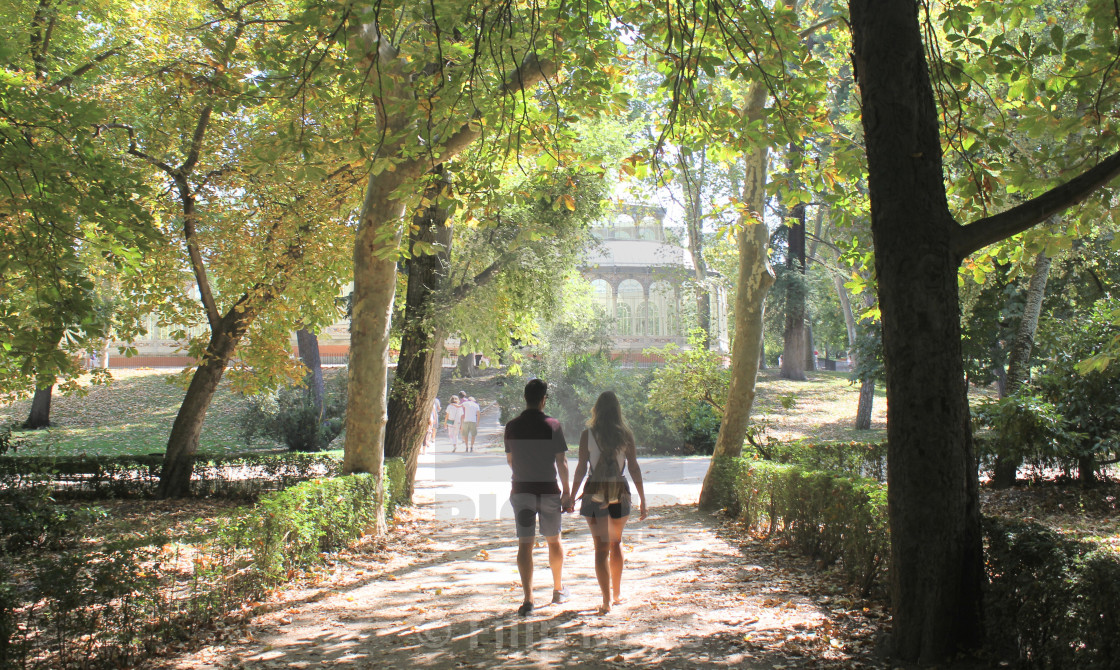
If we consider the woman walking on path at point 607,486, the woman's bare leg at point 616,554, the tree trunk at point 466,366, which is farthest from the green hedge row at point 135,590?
the tree trunk at point 466,366

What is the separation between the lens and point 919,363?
4.48m

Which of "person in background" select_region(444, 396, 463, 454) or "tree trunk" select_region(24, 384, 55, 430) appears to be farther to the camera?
"tree trunk" select_region(24, 384, 55, 430)

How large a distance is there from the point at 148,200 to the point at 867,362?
66.6 ft

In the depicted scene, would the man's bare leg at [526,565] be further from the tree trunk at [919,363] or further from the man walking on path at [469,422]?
the man walking on path at [469,422]

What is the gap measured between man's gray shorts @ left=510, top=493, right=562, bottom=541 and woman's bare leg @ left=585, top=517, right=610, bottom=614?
29 centimetres

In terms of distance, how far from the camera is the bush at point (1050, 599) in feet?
11.8

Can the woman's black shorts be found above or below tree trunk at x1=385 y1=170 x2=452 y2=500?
below

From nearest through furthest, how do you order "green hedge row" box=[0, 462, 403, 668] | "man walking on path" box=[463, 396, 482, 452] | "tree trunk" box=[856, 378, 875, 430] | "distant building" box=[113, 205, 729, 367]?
"green hedge row" box=[0, 462, 403, 668] → "man walking on path" box=[463, 396, 482, 452] → "tree trunk" box=[856, 378, 875, 430] → "distant building" box=[113, 205, 729, 367]

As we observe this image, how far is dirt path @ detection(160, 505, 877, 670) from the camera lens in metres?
4.95

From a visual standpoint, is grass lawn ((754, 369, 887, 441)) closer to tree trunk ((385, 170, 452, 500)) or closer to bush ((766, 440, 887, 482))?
bush ((766, 440, 887, 482))

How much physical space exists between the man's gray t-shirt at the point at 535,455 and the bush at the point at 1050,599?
301 centimetres

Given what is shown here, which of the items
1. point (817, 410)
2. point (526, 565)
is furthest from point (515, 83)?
point (817, 410)

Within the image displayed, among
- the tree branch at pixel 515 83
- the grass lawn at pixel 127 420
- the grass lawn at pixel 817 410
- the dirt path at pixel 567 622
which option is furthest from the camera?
the grass lawn at pixel 817 410

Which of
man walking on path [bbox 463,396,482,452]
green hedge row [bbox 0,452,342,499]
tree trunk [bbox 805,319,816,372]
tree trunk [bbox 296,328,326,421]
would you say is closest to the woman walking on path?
green hedge row [bbox 0,452,342,499]
